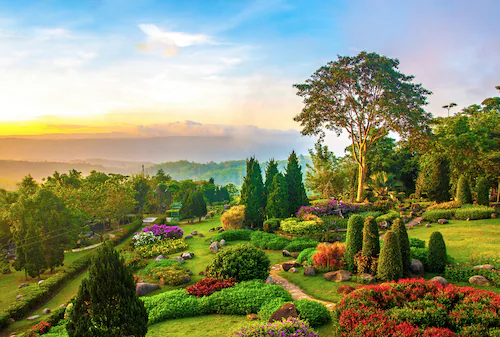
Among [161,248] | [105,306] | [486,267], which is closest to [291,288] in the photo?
[486,267]

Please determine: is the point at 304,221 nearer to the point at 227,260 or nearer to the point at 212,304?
the point at 227,260

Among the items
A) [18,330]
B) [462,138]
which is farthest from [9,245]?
[462,138]

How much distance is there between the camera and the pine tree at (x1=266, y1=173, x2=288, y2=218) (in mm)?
23859

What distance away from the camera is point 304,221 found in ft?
68.6

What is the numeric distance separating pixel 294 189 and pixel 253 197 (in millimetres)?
3290

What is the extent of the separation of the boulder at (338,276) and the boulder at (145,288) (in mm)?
6849

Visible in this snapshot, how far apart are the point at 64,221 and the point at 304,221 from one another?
50.6ft

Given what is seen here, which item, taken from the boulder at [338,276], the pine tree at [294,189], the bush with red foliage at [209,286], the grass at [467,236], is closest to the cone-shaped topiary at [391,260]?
the boulder at [338,276]

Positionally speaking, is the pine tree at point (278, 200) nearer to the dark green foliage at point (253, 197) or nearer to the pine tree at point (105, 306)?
the dark green foliage at point (253, 197)

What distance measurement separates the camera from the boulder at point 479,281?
10.2 meters

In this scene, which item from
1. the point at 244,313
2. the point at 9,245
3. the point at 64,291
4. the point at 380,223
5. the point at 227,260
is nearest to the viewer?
the point at 244,313

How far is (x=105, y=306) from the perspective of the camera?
252 inches

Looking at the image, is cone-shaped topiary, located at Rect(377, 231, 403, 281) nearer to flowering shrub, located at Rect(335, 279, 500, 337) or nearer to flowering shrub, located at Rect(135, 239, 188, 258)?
flowering shrub, located at Rect(335, 279, 500, 337)

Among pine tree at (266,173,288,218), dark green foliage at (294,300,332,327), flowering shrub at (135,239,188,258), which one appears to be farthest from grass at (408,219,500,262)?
flowering shrub at (135,239,188,258)
